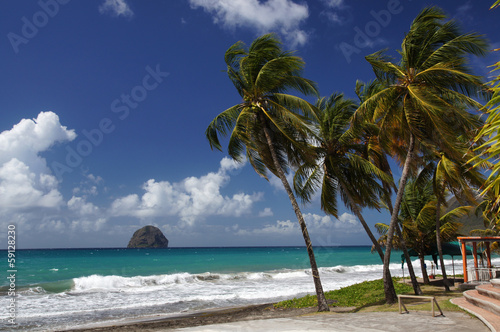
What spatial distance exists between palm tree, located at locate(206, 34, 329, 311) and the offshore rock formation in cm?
13573

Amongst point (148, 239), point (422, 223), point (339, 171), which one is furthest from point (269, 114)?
point (148, 239)

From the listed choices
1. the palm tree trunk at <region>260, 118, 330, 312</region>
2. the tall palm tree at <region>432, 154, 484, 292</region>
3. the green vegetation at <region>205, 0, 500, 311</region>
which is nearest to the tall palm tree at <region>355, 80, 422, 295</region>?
the green vegetation at <region>205, 0, 500, 311</region>

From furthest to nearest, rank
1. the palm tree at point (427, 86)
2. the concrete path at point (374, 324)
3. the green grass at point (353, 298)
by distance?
1. the green grass at point (353, 298)
2. the palm tree at point (427, 86)
3. the concrete path at point (374, 324)

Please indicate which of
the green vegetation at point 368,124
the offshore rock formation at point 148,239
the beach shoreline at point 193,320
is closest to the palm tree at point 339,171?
the green vegetation at point 368,124

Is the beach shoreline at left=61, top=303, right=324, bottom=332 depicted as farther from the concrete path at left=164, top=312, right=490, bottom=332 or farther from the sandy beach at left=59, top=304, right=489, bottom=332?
the concrete path at left=164, top=312, right=490, bottom=332

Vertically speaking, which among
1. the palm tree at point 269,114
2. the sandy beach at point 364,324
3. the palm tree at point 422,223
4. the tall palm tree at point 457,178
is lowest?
the sandy beach at point 364,324

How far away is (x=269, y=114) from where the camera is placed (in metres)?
12.9

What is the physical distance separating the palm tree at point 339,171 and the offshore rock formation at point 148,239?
135 metres

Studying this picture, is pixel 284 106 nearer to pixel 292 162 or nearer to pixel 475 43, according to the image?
pixel 292 162

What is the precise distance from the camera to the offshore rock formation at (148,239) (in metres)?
140

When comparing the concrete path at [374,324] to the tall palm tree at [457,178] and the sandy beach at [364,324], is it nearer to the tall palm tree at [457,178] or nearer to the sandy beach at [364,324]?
the sandy beach at [364,324]

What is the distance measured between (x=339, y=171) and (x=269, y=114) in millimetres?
3701

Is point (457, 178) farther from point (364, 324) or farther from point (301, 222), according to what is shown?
point (364, 324)

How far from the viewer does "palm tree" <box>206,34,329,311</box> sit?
12.3 m
